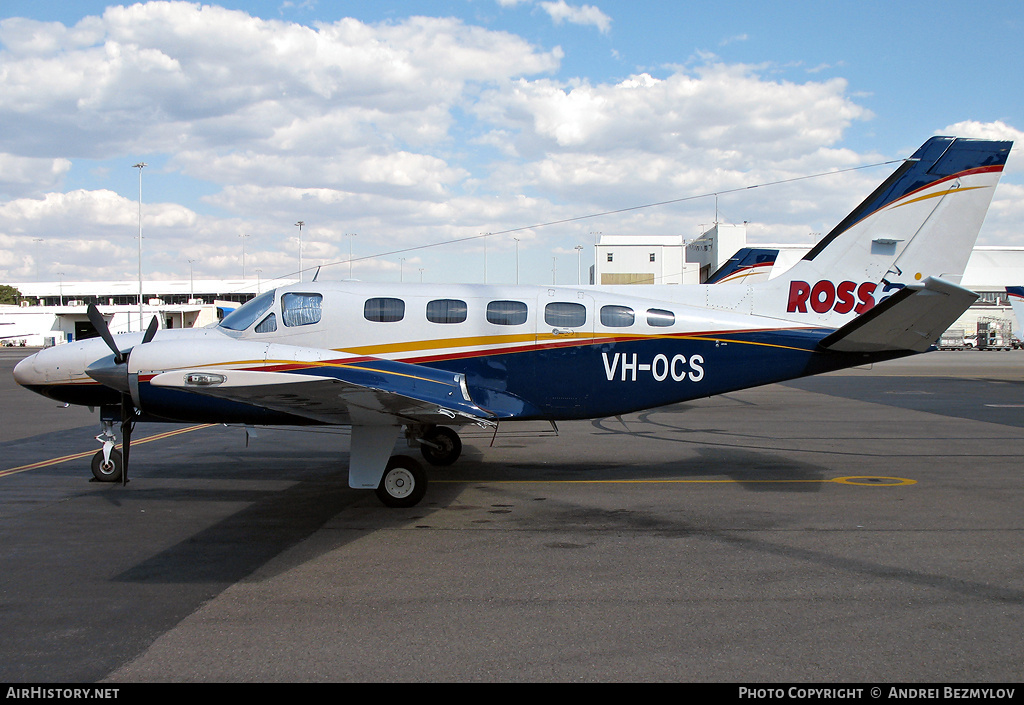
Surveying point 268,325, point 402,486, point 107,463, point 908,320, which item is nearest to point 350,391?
point 402,486

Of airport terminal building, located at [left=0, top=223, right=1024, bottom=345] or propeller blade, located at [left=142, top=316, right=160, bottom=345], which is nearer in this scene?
propeller blade, located at [left=142, top=316, right=160, bottom=345]

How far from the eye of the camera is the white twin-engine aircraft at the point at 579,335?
29.7ft

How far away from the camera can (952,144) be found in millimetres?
11047

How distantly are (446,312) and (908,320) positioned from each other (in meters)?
6.31

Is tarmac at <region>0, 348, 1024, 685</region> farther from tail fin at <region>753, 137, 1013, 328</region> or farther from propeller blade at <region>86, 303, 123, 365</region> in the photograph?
tail fin at <region>753, 137, 1013, 328</region>

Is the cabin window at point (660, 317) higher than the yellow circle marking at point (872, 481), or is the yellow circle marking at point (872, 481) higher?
the cabin window at point (660, 317)

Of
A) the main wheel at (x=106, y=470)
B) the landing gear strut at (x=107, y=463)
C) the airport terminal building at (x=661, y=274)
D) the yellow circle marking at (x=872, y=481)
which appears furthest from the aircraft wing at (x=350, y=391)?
the airport terminal building at (x=661, y=274)

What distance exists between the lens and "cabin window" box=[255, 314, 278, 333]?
385 inches

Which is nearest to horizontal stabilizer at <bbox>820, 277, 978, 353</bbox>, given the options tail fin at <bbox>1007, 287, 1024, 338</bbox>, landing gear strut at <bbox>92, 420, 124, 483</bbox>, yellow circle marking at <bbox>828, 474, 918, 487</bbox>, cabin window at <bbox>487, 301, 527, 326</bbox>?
yellow circle marking at <bbox>828, 474, 918, 487</bbox>

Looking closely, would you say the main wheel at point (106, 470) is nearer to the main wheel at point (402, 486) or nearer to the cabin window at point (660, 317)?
the main wheel at point (402, 486)

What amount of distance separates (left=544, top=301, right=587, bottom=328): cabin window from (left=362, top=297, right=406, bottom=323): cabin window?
2.10 metres

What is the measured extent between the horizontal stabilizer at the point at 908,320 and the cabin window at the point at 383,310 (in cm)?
623

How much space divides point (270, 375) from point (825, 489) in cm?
769

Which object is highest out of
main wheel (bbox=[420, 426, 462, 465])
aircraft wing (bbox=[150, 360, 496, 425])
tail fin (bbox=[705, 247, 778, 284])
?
tail fin (bbox=[705, 247, 778, 284])
